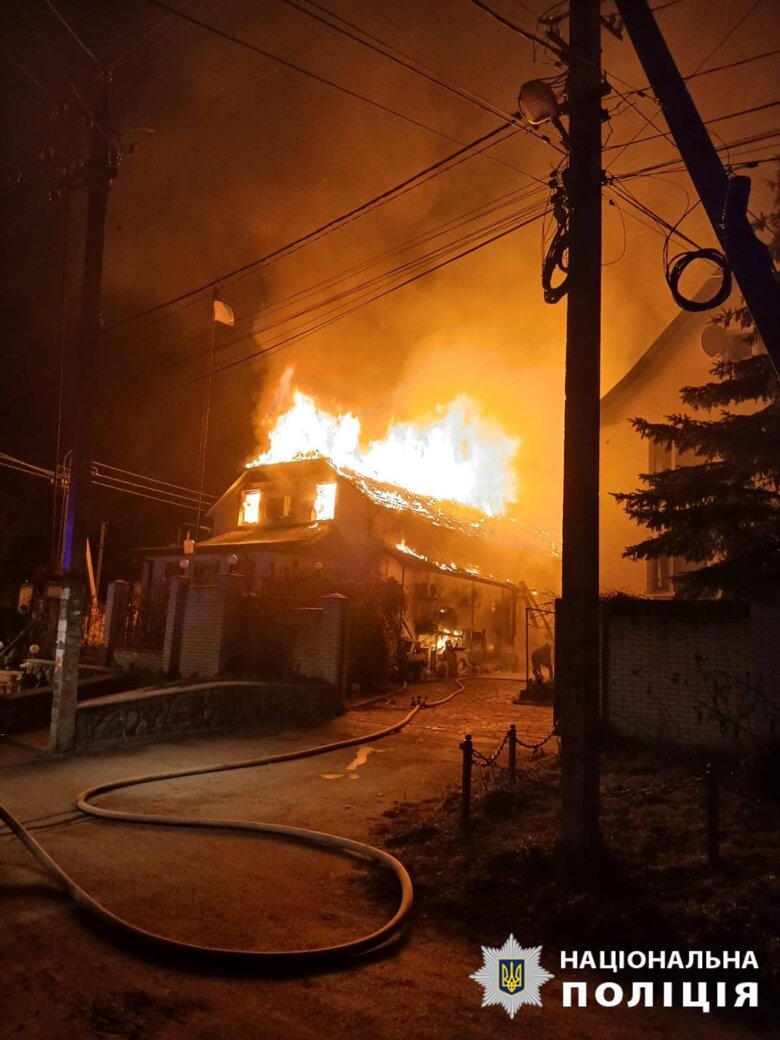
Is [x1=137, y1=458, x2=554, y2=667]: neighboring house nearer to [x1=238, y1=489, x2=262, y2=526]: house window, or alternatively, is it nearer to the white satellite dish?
[x1=238, y1=489, x2=262, y2=526]: house window

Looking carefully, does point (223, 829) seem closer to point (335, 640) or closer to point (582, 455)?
point (582, 455)

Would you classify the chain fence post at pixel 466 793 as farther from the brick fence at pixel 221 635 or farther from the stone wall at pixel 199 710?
the brick fence at pixel 221 635

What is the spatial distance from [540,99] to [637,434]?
12386mm

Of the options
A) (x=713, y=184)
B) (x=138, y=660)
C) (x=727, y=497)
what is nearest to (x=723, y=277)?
(x=713, y=184)

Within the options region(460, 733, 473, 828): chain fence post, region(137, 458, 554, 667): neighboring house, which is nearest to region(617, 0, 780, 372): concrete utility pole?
region(460, 733, 473, 828): chain fence post

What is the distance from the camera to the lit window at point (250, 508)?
31.2 metres

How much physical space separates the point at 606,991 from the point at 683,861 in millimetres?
1920

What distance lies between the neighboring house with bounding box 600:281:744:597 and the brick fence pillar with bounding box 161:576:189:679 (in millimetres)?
10984

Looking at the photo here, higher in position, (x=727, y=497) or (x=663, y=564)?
(x=727, y=497)

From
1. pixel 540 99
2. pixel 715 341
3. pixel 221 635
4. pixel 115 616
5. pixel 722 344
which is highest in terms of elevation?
pixel 715 341

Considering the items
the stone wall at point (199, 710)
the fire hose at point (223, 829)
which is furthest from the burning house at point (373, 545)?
the fire hose at point (223, 829)

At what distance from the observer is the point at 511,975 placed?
4.89 m

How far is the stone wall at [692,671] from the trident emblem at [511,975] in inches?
242

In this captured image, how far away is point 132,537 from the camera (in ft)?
161
